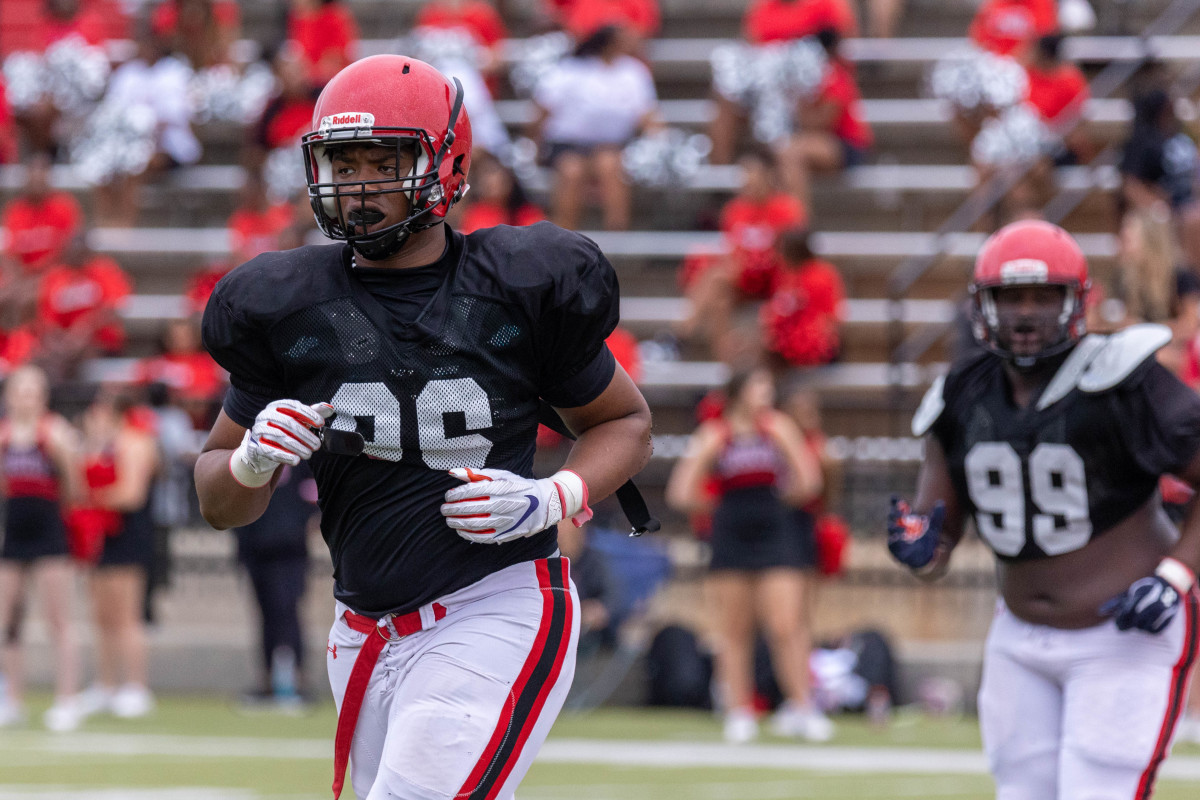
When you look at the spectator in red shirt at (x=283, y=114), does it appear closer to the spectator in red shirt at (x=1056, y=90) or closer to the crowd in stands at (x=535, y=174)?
the crowd in stands at (x=535, y=174)

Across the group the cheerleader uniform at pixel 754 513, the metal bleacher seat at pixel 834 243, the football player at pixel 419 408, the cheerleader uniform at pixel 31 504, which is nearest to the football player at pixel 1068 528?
the football player at pixel 419 408

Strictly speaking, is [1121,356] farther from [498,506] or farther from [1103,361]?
[498,506]

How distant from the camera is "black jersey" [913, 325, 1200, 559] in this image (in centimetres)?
452

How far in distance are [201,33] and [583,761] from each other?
847cm

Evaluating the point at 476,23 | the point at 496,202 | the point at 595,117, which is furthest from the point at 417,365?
the point at 476,23

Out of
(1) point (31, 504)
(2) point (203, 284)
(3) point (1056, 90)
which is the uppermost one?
(3) point (1056, 90)

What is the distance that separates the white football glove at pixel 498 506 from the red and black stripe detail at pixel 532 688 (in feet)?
0.76

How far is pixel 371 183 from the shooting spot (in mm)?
3471

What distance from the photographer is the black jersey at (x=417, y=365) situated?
3.46 m

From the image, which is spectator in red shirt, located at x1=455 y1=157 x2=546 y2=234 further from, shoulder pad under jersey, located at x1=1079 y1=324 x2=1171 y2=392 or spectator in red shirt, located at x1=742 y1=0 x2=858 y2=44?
shoulder pad under jersey, located at x1=1079 y1=324 x2=1171 y2=392

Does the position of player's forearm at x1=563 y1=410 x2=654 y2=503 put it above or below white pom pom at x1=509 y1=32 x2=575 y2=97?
below

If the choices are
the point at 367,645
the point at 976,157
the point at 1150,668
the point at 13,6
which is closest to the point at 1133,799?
the point at 1150,668

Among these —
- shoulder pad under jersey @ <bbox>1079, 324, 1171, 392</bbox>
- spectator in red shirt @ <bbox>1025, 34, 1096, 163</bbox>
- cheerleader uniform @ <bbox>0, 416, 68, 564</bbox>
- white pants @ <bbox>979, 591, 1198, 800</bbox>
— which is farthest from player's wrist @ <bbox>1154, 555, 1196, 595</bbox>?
spectator in red shirt @ <bbox>1025, 34, 1096, 163</bbox>

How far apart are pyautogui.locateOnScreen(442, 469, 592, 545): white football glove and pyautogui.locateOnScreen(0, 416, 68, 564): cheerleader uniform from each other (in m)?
7.40
